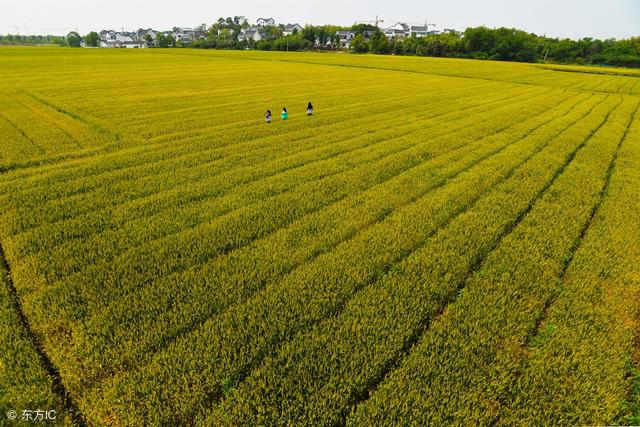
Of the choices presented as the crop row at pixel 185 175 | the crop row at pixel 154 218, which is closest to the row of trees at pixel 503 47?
the crop row at pixel 185 175

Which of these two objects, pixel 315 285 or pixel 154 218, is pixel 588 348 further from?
pixel 154 218

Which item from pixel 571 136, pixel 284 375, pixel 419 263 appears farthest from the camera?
pixel 571 136

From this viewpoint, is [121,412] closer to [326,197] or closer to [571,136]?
[326,197]

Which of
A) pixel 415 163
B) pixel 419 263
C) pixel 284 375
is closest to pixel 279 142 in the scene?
pixel 415 163

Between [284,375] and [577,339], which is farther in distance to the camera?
[577,339]

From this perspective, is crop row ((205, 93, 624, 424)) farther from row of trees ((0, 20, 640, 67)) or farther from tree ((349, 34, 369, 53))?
tree ((349, 34, 369, 53))

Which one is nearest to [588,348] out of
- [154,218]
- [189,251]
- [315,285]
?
[315,285]

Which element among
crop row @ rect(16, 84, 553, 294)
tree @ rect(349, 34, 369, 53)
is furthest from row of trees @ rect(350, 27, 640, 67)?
crop row @ rect(16, 84, 553, 294)
